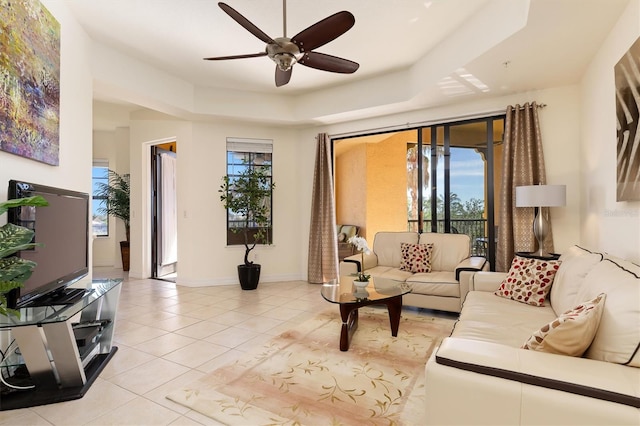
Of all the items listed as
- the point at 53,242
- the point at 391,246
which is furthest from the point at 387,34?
the point at 53,242

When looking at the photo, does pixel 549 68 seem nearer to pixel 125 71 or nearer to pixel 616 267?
pixel 616 267

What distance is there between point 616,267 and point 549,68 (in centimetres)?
236

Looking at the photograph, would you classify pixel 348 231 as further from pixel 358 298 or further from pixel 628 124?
pixel 628 124

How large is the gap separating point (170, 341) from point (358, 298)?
1.75 m

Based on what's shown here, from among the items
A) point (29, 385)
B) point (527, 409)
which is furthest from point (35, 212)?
point (527, 409)

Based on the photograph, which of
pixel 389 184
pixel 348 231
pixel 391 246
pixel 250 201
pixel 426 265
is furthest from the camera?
pixel 389 184

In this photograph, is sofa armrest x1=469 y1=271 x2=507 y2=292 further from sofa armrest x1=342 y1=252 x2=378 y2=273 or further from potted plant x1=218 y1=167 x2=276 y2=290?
potted plant x1=218 y1=167 x2=276 y2=290

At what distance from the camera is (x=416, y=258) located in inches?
161

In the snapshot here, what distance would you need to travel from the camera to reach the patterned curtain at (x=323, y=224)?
540 centimetres

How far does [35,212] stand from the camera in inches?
80.2

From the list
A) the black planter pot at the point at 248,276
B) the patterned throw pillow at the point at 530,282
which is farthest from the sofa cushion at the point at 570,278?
the black planter pot at the point at 248,276

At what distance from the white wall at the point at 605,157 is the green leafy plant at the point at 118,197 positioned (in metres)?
7.17

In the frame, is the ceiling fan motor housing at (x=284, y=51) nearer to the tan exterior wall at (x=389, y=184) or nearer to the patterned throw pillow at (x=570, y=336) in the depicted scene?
the patterned throw pillow at (x=570, y=336)

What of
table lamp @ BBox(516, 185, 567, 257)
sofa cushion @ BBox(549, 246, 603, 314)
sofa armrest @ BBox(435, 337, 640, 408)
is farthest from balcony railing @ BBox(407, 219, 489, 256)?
sofa armrest @ BBox(435, 337, 640, 408)
